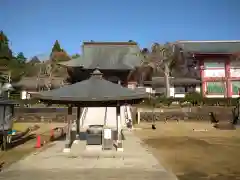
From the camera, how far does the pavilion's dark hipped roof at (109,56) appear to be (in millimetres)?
36688

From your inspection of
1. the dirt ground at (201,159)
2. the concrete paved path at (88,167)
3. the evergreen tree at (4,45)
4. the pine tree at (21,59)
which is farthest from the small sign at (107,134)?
the pine tree at (21,59)

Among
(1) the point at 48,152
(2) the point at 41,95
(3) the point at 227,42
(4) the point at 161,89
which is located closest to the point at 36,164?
(1) the point at 48,152

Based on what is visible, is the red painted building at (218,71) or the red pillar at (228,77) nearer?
the red pillar at (228,77)

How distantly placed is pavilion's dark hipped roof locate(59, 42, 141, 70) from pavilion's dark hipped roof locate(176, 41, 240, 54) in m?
9.90

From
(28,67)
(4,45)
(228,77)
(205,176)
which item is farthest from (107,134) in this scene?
(4,45)

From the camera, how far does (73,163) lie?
33.8 feet

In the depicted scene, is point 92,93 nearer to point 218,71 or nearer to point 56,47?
point 218,71

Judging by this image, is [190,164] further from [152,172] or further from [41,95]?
[41,95]

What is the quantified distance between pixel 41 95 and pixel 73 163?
184 inches

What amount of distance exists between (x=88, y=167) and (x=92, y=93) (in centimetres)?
468

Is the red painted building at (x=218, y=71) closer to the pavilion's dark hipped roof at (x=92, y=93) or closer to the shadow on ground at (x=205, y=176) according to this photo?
the pavilion's dark hipped roof at (x=92, y=93)

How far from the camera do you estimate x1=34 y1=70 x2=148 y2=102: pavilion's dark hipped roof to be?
12883 millimetres

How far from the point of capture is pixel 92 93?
13344 millimetres

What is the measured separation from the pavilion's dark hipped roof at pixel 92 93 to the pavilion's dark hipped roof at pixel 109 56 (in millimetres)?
20256
